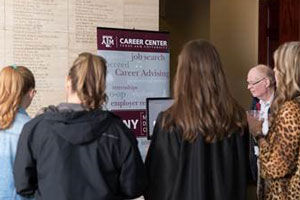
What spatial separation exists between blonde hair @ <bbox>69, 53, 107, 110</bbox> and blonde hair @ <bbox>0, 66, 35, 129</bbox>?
0.43m

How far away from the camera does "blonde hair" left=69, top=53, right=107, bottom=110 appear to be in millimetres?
2064

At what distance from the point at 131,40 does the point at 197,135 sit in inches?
94.4

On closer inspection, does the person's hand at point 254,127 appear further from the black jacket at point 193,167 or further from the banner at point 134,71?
the banner at point 134,71

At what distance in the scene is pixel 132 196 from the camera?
7.06 ft

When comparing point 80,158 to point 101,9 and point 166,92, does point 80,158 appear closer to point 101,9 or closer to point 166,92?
point 166,92

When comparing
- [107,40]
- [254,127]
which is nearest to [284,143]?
[254,127]

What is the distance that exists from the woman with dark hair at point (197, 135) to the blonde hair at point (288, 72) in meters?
0.27

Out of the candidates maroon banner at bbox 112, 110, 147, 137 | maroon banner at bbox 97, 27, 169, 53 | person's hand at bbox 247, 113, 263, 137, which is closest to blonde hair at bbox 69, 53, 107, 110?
person's hand at bbox 247, 113, 263, 137

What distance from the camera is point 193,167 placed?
82.9 inches

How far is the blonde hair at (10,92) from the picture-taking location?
7.79ft

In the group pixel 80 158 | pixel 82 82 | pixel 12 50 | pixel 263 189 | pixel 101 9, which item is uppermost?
pixel 101 9

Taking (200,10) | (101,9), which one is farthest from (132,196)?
(200,10)

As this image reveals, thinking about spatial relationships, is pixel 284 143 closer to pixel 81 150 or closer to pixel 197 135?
pixel 197 135

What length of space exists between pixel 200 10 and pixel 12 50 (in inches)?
159
